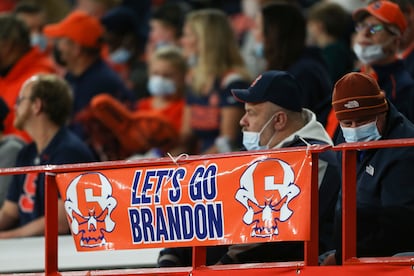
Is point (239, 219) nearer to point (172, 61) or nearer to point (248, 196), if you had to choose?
point (248, 196)

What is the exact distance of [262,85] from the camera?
26.5 ft

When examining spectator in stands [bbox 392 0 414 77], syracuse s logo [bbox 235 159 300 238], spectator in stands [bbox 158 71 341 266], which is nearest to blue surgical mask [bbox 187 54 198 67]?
spectator in stands [bbox 392 0 414 77]

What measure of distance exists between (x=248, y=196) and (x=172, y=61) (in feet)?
18.2

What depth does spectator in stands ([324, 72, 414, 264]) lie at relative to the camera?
7.12m

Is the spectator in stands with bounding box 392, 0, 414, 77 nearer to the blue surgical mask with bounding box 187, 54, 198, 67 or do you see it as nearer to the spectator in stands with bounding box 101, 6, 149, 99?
the blue surgical mask with bounding box 187, 54, 198, 67

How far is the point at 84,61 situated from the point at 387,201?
5848 mm

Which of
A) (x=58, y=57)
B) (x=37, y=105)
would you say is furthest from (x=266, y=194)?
(x=58, y=57)

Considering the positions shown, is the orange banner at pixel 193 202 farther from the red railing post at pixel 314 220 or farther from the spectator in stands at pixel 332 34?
the spectator in stands at pixel 332 34

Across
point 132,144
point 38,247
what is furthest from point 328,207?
point 132,144

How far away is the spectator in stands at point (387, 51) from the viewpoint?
9023 mm

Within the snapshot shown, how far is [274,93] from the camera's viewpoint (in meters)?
8.07

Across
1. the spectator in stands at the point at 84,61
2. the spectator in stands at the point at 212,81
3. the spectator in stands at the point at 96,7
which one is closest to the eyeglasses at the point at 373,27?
the spectator in stands at the point at 212,81

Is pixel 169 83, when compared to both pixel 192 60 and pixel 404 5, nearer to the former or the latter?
pixel 192 60

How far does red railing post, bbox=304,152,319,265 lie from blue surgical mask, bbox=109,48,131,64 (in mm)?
7355
